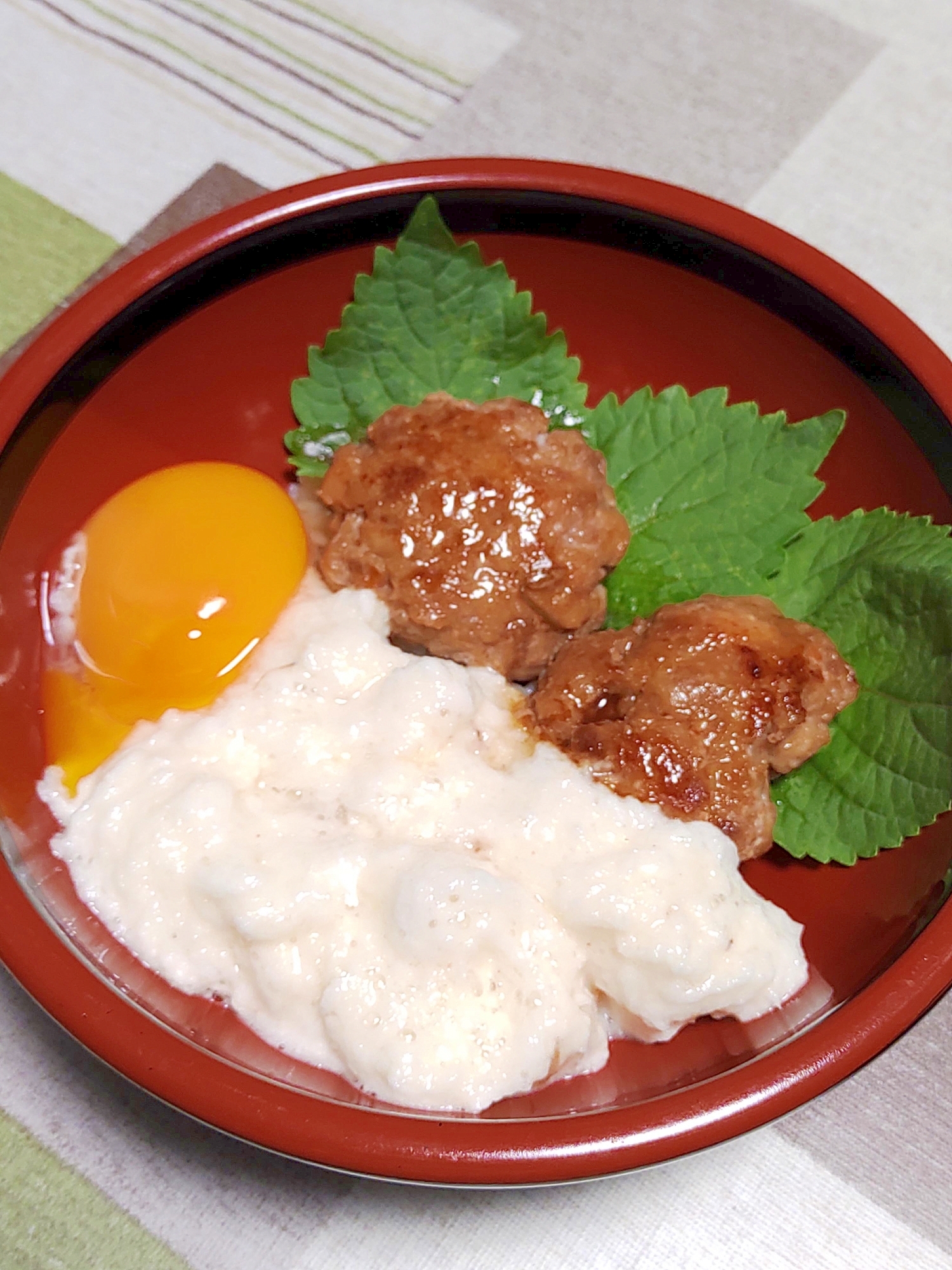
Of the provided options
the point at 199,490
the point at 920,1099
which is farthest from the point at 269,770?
the point at 920,1099

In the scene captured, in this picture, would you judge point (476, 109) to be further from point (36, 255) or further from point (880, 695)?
point (880, 695)

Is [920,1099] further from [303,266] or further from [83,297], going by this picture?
[83,297]

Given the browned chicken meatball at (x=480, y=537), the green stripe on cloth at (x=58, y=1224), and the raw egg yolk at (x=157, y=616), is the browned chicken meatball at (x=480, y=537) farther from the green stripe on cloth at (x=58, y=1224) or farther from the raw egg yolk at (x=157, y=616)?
the green stripe on cloth at (x=58, y=1224)

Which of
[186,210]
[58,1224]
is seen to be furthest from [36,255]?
[58,1224]

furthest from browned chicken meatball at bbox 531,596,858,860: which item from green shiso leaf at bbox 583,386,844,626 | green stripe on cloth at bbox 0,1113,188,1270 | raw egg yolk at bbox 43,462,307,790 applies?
green stripe on cloth at bbox 0,1113,188,1270

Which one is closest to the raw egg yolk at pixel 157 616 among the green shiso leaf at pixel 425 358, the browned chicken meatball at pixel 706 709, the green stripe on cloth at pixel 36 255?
the green shiso leaf at pixel 425 358

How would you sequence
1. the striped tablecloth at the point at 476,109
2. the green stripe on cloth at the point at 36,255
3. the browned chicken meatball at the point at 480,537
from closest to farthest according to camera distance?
the browned chicken meatball at the point at 480,537, the green stripe on cloth at the point at 36,255, the striped tablecloth at the point at 476,109

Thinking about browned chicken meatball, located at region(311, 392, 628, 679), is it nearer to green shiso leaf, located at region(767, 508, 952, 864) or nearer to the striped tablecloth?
green shiso leaf, located at region(767, 508, 952, 864)
